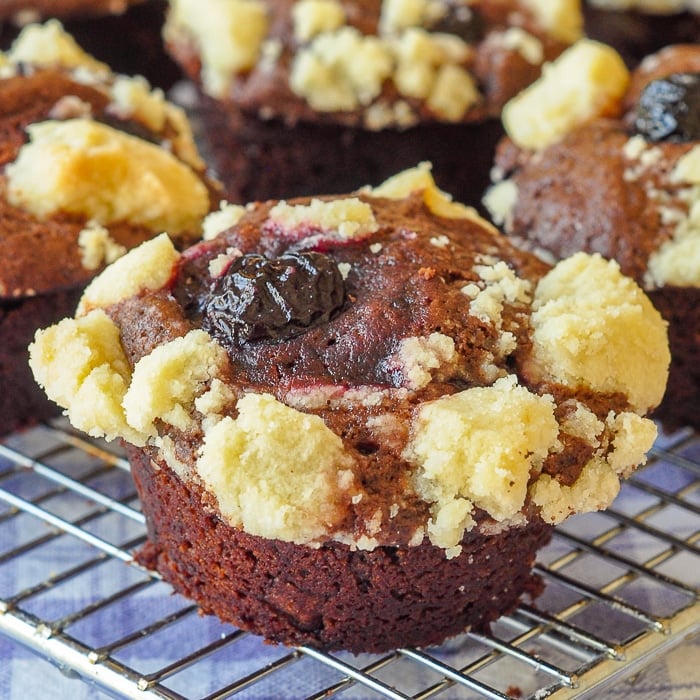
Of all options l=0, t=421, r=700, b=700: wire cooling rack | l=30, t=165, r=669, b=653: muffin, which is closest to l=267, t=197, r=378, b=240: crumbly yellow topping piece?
l=30, t=165, r=669, b=653: muffin

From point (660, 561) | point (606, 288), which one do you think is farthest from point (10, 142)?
point (660, 561)

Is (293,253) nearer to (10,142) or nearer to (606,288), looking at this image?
(606,288)

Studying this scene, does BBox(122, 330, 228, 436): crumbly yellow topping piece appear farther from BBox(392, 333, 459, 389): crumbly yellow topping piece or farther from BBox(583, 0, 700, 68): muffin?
BBox(583, 0, 700, 68): muffin

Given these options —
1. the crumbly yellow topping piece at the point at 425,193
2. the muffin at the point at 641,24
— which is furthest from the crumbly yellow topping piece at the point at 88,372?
the muffin at the point at 641,24

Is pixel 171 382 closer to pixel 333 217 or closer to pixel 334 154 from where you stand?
pixel 333 217

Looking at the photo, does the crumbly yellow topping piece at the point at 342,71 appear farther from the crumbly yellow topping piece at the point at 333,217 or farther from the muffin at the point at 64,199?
the crumbly yellow topping piece at the point at 333,217

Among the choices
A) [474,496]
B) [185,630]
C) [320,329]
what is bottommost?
[185,630]
